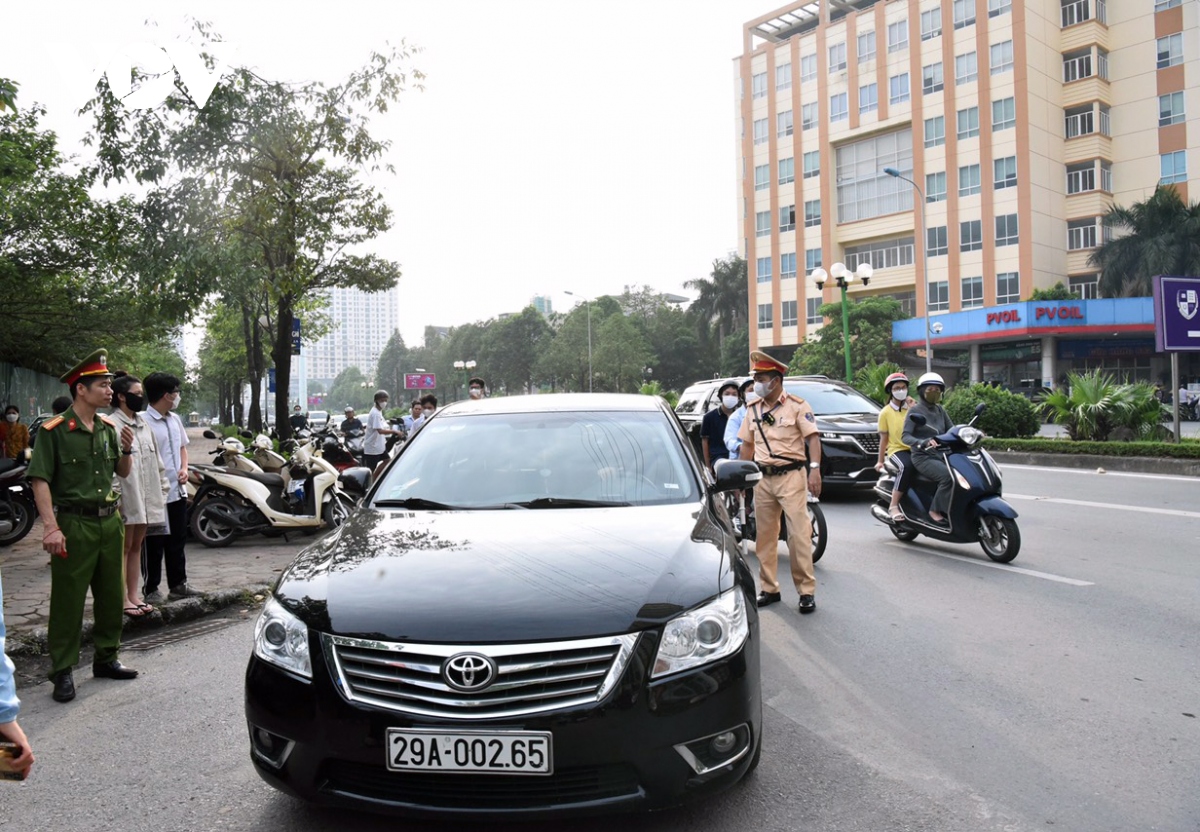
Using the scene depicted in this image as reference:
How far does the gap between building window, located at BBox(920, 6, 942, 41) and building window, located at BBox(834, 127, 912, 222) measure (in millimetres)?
5085

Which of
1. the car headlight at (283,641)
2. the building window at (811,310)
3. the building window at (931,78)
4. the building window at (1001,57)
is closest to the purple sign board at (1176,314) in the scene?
the car headlight at (283,641)

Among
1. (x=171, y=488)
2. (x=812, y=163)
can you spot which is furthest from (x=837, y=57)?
(x=171, y=488)

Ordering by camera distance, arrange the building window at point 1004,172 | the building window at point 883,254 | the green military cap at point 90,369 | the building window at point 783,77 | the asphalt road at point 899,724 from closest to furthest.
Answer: the asphalt road at point 899,724
the green military cap at point 90,369
the building window at point 1004,172
the building window at point 883,254
the building window at point 783,77

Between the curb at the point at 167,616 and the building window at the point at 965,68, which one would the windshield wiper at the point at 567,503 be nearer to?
the curb at the point at 167,616

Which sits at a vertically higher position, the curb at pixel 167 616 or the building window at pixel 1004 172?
the building window at pixel 1004 172

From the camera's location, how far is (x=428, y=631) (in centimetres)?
283

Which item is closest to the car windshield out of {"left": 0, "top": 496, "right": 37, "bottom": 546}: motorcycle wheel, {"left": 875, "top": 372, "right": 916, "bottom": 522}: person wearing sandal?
{"left": 875, "top": 372, "right": 916, "bottom": 522}: person wearing sandal

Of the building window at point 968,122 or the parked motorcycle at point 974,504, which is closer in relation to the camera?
the parked motorcycle at point 974,504

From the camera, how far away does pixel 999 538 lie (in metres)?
8.04

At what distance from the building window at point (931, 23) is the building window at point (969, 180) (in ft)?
26.0

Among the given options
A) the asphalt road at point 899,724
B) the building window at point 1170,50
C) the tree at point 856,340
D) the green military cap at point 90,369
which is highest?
the building window at point 1170,50

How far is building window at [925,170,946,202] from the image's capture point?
51.2 m

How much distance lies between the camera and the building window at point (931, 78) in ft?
168

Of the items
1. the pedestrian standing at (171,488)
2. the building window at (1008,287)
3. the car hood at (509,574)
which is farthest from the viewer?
the building window at (1008,287)
